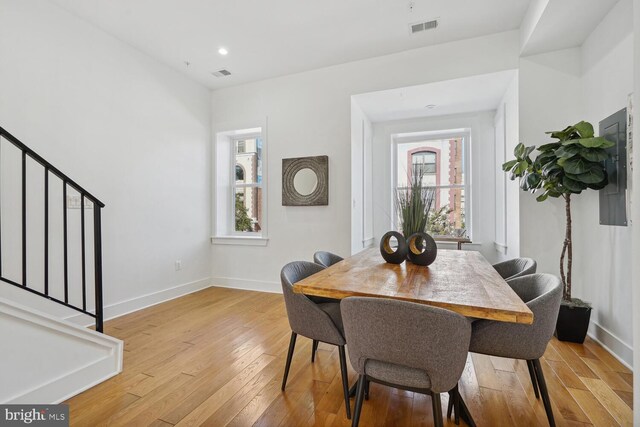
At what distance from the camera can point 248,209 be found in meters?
4.81

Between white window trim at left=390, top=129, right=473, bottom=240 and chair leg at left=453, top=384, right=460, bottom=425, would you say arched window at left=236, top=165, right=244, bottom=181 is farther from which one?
chair leg at left=453, top=384, right=460, bottom=425

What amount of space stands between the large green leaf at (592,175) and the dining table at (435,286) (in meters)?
1.10

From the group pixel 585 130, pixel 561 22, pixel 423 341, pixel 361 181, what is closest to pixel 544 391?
pixel 423 341

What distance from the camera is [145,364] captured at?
224 centimetres

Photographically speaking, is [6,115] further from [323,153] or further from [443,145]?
[443,145]

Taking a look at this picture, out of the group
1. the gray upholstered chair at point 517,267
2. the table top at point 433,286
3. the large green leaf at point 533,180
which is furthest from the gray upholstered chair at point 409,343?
the large green leaf at point 533,180

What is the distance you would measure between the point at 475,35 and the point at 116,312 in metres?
4.79

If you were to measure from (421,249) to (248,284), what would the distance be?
Result: 2.96 metres

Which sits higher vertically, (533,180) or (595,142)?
(595,142)

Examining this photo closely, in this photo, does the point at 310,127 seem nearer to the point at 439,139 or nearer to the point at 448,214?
the point at 439,139

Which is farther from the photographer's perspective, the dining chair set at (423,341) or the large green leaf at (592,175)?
the large green leaf at (592,175)

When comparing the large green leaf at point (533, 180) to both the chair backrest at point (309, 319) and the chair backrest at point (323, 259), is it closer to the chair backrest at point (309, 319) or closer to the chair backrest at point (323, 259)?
the chair backrest at point (323, 259)

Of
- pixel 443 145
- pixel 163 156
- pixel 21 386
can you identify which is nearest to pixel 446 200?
pixel 443 145

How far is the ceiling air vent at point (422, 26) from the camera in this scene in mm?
3049
